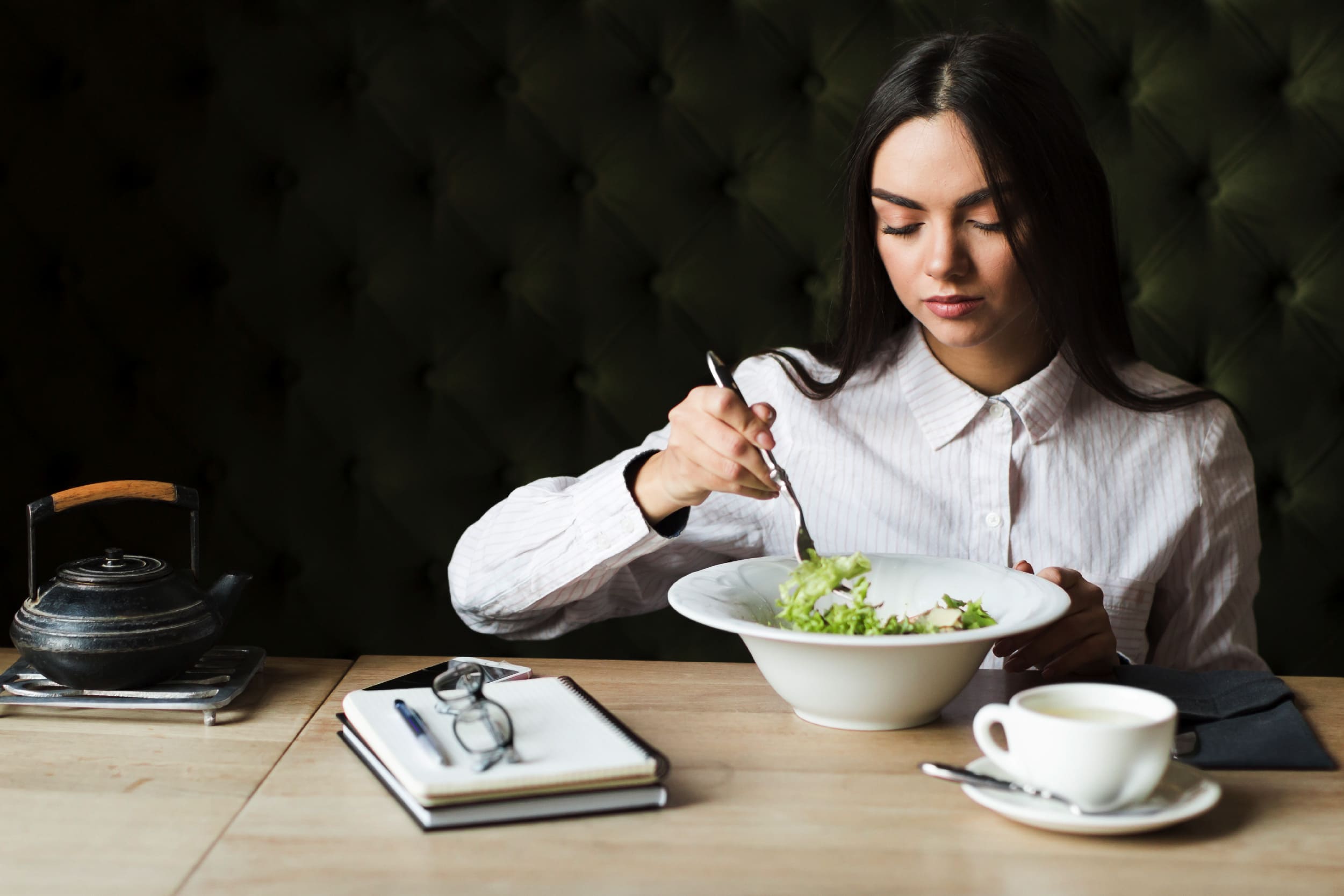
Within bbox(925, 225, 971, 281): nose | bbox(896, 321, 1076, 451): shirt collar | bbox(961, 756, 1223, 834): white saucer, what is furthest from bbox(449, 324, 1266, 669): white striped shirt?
bbox(961, 756, 1223, 834): white saucer

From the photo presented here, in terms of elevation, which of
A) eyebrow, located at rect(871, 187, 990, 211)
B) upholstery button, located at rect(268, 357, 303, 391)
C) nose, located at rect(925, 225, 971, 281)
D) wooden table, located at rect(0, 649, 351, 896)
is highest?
eyebrow, located at rect(871, 187, 990, 211)

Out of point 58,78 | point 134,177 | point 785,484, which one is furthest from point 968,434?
point 58,78

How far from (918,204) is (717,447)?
39 centimetres

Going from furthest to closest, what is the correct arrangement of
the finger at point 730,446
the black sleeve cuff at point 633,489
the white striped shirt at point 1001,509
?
the white striped shirt at point 1001,509 → the black sleeve cuff at point 633,489 → the finger at point 730,446

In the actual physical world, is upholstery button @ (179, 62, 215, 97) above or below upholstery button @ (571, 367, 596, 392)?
above

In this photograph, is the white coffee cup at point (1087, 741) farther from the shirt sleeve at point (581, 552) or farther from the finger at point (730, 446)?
the shirt sleeve at point (581, 552)

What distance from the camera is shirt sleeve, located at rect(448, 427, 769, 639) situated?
1.23m

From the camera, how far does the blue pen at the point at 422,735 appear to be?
833mm

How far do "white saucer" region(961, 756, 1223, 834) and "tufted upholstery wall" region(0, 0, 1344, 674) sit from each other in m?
1.00

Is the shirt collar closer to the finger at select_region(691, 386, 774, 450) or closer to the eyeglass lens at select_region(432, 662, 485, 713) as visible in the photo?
the finger at select_region(691, 386, 774, 450)

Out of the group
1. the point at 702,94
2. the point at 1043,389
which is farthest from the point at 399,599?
the point at 1043,389

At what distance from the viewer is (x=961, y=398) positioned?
1420 mm

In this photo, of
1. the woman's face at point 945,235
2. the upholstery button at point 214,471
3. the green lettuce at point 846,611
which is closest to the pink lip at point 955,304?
the woman's face at point 945,235

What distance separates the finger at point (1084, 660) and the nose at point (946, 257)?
397 mm
